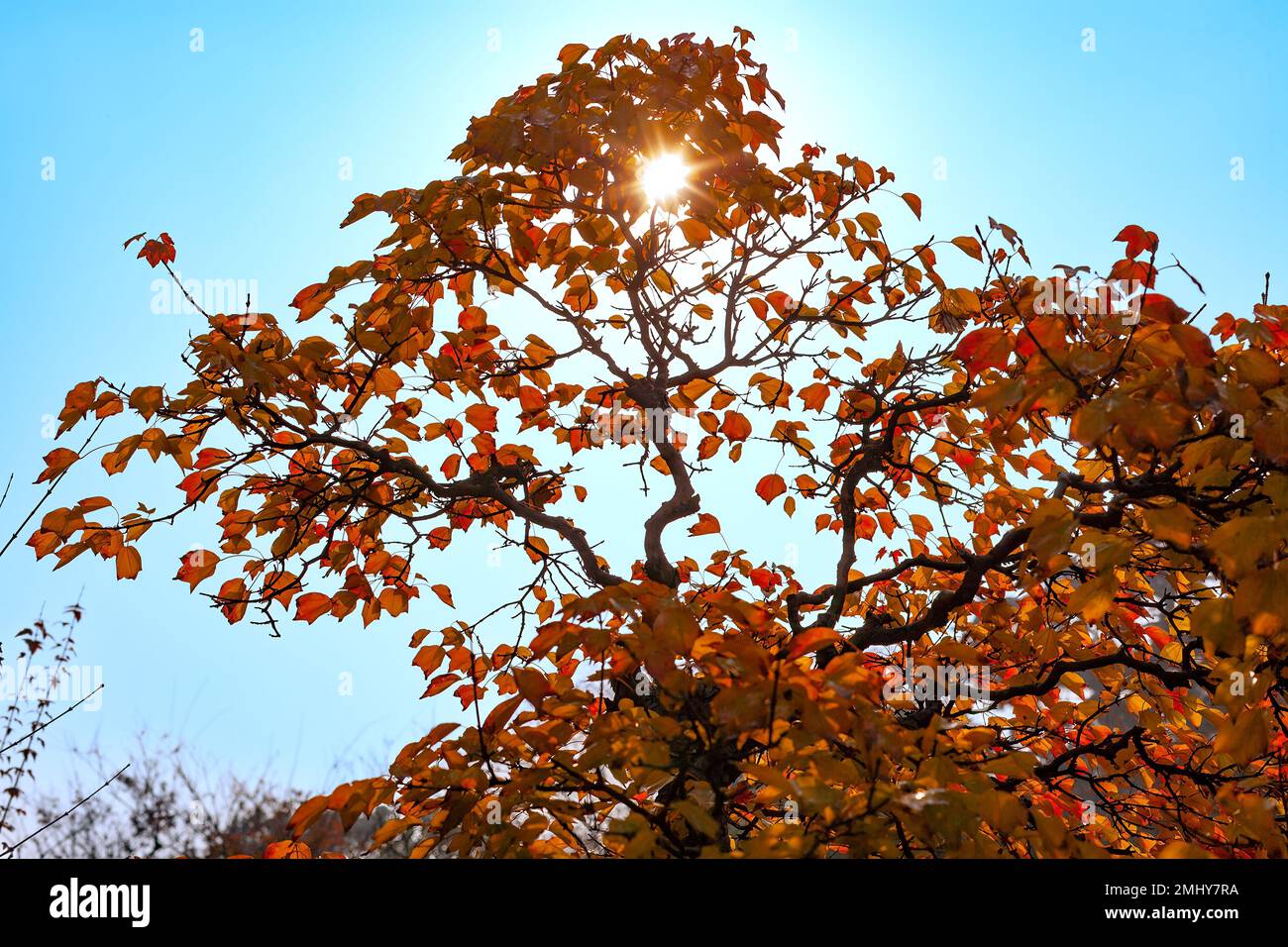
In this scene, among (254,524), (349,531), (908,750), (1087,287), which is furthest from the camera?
(349,531)

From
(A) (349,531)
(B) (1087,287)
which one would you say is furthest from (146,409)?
(B) (1087,287)

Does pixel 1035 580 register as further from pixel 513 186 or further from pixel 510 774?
pixel 513 186

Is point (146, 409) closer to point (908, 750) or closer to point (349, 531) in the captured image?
point (349, 531)

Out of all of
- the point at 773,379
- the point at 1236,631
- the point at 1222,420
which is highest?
the point at 773,379

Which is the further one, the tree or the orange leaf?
the orange leaf

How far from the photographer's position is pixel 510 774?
7.48 ft

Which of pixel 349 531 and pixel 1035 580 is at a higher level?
pixel 349 531

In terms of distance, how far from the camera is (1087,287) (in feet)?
8.93

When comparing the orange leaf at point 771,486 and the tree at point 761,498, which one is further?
the orange leaf at point 771,486
